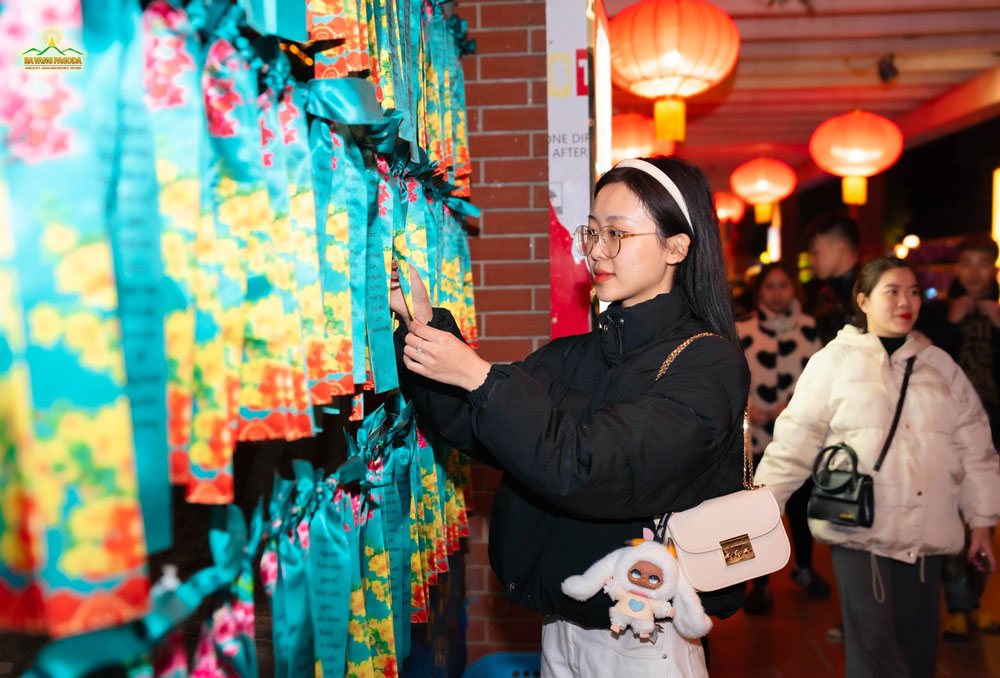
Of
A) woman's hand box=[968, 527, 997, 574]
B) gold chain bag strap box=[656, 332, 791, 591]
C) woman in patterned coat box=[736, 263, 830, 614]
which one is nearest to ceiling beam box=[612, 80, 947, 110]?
woman in patterned coat box=[736, 263, 830, 614]

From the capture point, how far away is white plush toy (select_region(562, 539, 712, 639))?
1.64 meters

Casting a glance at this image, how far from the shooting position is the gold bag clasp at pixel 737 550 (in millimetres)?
1728

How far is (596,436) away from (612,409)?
0.10m

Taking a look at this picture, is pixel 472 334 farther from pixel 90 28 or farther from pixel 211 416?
pixel 90 28

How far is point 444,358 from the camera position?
1.53 metres

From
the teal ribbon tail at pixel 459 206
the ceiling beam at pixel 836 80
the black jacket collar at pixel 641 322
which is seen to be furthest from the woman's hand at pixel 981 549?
the ceiling beam at pixel 836 80

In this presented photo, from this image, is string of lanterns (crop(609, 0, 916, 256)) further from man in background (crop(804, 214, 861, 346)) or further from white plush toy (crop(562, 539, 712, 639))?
white plush toy (crop(562, 539, 712, 639))

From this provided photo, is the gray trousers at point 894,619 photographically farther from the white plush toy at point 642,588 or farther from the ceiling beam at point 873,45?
the ceiling beam at point 873,45

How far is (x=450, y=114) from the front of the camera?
249 centimetres

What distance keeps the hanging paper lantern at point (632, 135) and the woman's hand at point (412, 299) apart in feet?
15.5

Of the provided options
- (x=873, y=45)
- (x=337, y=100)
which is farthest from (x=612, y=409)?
(x=873, y=45)

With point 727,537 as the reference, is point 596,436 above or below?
above

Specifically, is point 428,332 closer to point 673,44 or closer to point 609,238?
point 609,238

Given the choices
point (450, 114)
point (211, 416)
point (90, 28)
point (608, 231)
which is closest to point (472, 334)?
point (450, 114)
